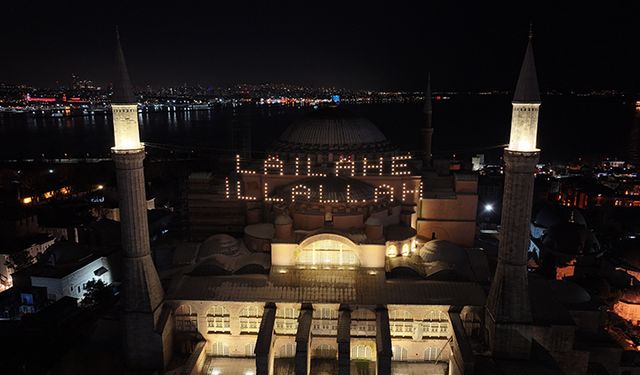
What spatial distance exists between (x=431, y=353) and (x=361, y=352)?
2.43 metres

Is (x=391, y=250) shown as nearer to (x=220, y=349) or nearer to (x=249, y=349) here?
(x=249, y=349)

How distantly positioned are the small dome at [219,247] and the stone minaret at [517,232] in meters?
10.3

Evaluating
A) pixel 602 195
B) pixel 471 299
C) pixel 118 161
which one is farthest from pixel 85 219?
pixel 602 195

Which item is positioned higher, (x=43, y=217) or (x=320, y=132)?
(x=320, y=132)

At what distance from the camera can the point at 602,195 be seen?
43812mm

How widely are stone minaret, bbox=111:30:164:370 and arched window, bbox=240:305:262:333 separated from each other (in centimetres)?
282

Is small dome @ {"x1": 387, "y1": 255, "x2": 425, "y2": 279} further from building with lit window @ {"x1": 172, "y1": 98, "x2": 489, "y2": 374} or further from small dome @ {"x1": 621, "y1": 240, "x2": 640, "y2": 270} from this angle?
small dome @ {"x1": 621, "y1": 240, "x2": 640, "y2": 270}

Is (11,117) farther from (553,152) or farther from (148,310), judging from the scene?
(148,310)

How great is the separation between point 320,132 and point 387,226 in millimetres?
6671

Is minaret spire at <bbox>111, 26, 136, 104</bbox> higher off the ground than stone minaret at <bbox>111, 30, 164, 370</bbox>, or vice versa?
minaret spire at <bbox>111, 26, 136, 104</bbox>

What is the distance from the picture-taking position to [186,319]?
1727 centimetres

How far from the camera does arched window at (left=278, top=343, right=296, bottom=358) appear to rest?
17.5 m

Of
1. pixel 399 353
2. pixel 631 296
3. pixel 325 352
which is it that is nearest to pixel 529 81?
pixel 399 353

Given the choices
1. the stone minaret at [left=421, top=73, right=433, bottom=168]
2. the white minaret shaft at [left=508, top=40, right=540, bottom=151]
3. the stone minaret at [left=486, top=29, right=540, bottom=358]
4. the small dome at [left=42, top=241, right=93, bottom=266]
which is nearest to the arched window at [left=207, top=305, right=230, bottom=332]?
the stone minaret at [left=486, top=29, right=540, bottom=358]
